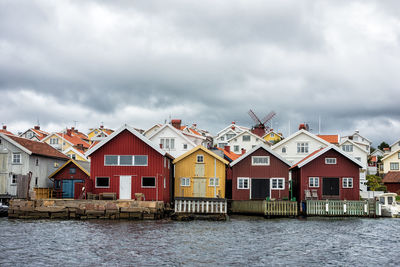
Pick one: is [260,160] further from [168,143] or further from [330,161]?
[168,143]

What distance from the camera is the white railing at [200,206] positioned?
44.5m

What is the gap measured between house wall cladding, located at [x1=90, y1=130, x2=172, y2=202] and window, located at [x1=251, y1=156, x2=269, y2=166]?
10.2 m

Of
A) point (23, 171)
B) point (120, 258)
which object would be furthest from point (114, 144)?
point (120, 258)

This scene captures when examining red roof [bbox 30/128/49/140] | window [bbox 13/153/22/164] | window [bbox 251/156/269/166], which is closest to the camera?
window [bbox 13/153/22/164]

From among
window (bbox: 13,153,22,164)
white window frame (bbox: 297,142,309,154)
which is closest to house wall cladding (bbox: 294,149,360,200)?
white window frame (bbox: 297,142,309,154)

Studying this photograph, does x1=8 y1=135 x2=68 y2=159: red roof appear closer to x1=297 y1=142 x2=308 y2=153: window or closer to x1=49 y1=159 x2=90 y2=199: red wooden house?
x1=49 y1=159 x2=90 y2=199: red wooden house

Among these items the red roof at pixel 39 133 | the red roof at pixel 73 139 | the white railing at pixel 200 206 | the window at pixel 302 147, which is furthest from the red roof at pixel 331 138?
the red roof at pixel 39 133

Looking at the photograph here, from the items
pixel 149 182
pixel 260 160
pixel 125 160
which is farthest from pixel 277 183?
pixel 125 160

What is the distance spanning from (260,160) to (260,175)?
1615 millimetres

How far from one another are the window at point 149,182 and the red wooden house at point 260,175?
30.8 ft

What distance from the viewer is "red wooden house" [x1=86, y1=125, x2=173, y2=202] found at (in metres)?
48.2

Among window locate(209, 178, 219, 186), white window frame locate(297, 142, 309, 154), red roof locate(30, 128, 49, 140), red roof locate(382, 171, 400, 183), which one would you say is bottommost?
window locate(209, 178, 219, 186)

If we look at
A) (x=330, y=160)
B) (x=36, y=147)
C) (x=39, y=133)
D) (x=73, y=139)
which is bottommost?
(x=330, y=160)

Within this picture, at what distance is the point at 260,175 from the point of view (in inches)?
2062
